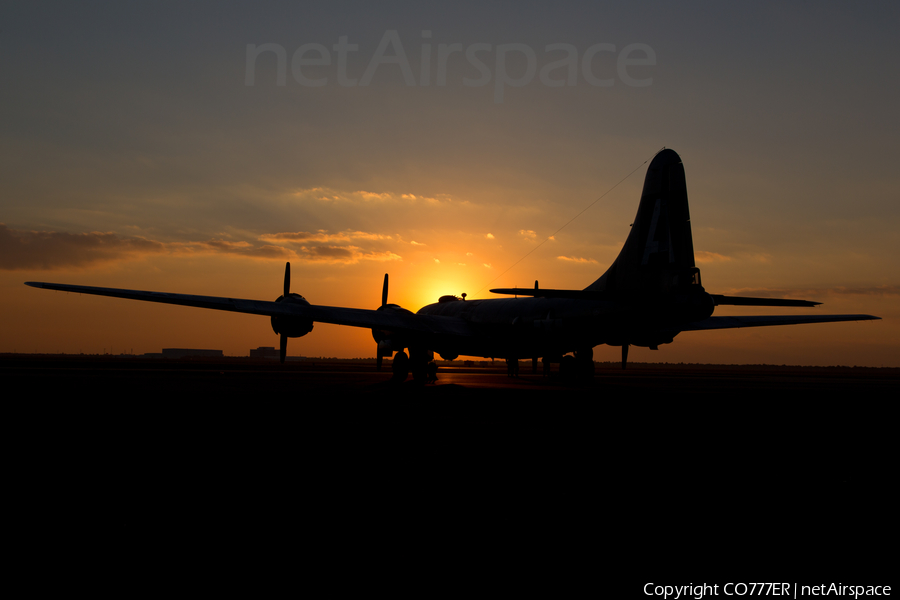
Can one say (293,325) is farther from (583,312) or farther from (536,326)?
(583,312)

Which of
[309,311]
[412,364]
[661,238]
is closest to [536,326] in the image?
[412,364]

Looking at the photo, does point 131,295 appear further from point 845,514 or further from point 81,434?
point 845,514

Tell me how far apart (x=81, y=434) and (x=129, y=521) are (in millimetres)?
6596

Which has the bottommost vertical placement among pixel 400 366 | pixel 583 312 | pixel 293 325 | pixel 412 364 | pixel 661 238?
pixel 400 366

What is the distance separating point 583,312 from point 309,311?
12.1 meters

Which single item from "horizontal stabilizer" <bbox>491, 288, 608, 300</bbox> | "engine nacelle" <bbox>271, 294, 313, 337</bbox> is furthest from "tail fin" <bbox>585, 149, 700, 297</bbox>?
"engine nacelle" <bbox>271, 294, 313, 337</bbox>

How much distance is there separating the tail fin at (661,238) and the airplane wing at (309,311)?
988cm

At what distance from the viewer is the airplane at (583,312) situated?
2302 cm

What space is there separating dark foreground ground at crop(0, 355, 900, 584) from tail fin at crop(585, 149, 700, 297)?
10.2 meters

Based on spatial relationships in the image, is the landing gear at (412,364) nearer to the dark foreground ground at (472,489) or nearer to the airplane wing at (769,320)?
the airplane wing at (769,320)

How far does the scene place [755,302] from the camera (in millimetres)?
22781

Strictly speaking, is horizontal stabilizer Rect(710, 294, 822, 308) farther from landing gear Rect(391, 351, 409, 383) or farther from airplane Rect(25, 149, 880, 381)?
landing gear Rect(391, 351, 409, 383)

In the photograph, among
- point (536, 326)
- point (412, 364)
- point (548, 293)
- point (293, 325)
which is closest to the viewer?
point (548, 293)

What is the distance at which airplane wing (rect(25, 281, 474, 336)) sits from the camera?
2212 cm
